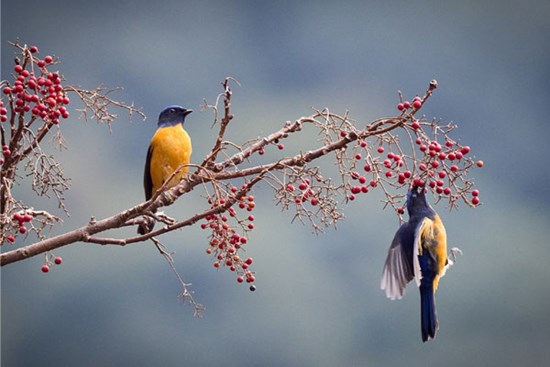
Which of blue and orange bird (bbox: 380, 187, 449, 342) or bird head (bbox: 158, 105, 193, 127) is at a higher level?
bird head (bbox: 158, 105, 193, 127)

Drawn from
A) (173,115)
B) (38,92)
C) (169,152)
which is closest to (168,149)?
(169,152)

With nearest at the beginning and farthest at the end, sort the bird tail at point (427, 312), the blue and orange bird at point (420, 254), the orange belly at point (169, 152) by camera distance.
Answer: the bird tail at point (427, 312) → the blue and orange bird at point (420, 254) → the orange belly at point (169, 152)

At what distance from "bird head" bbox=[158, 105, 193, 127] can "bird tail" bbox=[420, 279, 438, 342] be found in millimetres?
1300

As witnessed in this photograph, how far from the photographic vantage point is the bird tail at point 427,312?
7.16 feet

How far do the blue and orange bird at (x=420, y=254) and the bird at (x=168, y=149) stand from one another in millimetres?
979

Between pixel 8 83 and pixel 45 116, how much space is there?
0.17m

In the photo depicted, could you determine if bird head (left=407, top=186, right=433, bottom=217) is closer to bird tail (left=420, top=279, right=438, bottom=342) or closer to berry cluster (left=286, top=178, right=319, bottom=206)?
bird tail (left=420, top=279, right=438, bottom=342)

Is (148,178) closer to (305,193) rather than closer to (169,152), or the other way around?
(169,152)

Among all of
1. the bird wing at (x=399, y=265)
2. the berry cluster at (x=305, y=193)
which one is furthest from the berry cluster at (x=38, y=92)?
the bird wing at (x=399, y=265)

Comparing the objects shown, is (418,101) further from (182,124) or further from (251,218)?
(182,124)

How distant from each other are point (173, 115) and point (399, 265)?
1.22 m

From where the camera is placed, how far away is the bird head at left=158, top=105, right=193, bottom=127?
9.45 feet

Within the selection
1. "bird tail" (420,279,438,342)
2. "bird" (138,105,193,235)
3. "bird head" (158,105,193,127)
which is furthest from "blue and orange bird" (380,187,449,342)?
"bird head" (158,105,193,127)

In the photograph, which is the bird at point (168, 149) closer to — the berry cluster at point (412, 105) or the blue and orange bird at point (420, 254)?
the blue and orange bird at point (420, 254)
